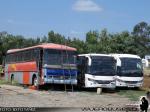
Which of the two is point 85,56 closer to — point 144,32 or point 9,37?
point 9,37

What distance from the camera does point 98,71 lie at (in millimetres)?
31469

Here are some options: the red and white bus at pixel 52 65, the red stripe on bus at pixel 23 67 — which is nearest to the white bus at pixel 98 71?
the red and white bus at pixel 52 65

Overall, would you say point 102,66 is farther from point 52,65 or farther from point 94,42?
point 94,42

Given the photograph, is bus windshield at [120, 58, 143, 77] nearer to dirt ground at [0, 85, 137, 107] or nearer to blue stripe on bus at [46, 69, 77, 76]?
blue stripe on bus at [46, 69, 77, 76]

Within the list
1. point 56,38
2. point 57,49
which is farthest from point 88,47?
point 57,49

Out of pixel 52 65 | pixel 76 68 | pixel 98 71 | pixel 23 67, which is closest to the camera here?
pixel 52 65

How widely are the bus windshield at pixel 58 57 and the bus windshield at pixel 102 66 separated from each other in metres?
1.42

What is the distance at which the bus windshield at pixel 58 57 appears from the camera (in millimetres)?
30438

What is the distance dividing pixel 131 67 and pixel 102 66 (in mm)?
3548

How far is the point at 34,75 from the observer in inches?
1275

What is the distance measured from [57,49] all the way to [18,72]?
6673mm

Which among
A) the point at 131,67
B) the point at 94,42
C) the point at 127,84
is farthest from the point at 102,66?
the point at 94,42

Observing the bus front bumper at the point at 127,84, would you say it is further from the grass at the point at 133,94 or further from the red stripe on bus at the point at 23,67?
the red stripe on bus at the point at 23,67

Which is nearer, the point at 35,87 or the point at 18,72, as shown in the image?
the point at 35,87
